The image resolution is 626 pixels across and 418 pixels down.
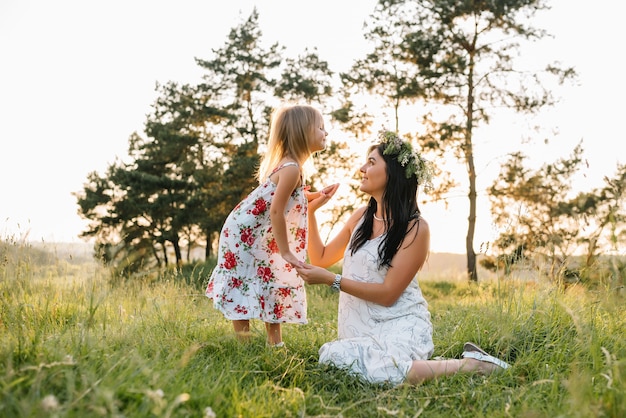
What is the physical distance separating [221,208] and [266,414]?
855 inches

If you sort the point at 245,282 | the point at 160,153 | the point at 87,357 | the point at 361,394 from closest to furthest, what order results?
1. the point at 87,357
2. the point at 361,394
3. the point at 245,282
4. the point at 160,153

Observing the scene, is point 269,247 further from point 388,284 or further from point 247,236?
point 388,284

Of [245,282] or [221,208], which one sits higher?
[221,208]

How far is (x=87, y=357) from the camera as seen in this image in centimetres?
287

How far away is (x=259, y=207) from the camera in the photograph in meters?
4.16

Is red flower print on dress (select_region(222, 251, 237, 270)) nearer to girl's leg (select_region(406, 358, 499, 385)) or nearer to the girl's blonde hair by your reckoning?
the girl's blonde hair

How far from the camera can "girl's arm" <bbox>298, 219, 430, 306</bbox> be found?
3.74m

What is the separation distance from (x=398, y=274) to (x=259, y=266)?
41.7 inches

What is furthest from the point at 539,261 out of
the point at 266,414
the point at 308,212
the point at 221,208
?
the point at 221,208

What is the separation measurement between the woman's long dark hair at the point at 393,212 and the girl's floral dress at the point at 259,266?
1.69ft

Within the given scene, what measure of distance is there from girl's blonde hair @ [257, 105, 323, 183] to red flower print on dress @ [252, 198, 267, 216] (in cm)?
22

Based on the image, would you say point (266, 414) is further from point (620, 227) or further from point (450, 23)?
point (450, 23)

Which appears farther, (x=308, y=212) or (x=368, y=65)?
(x=368, y=65)

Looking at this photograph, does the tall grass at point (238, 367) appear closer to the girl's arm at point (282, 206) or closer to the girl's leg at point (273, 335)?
the girl's leg at point (273, 335)
